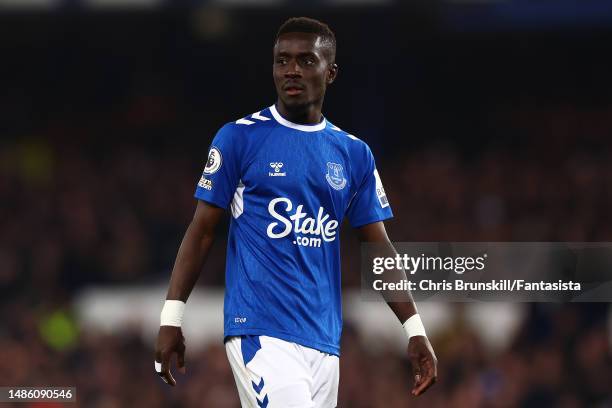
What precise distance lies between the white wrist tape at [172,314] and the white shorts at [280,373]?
244mm

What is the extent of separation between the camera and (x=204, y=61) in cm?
1827

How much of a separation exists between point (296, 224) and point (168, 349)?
27.9 inches

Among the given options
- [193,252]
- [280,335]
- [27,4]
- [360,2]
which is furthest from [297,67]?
[27,4]

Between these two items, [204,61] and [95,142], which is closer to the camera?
[95,142]

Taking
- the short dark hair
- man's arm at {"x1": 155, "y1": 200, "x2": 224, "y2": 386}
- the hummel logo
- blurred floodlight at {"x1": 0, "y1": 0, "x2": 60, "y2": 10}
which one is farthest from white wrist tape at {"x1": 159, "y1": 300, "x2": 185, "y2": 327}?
blurred floodlight at {"x1": 0, "y1": 0, "x2": 60, "y2": 10}

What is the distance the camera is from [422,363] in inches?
195

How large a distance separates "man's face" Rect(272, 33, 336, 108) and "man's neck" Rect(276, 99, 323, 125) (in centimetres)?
3

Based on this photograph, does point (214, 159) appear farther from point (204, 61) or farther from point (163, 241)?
point (204, 61)

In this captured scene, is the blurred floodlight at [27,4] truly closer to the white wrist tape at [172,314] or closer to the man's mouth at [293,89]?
the man's mouth at [293,89]

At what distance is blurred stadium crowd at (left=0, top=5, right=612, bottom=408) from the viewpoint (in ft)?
33.6

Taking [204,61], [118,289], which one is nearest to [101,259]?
[118,289]

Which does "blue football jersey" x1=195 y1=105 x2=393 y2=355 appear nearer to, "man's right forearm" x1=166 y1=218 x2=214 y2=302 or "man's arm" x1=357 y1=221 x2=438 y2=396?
"man's right forearm" x1=166 y1=218 x2=214 y2=302

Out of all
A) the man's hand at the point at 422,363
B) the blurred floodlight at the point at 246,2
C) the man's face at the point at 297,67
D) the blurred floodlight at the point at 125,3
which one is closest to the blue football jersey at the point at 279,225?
the man's face at the point at 297,67

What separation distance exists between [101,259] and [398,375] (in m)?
4.47
